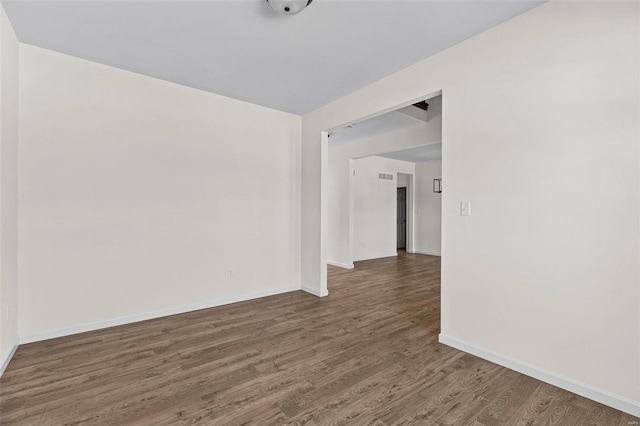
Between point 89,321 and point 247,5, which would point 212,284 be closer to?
point 89,321

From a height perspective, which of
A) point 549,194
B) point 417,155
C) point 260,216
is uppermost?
point 417,155

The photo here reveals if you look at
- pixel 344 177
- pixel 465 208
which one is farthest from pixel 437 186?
pixel 465 208

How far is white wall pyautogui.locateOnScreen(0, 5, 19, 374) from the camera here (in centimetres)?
229

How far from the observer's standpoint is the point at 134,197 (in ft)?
11.0

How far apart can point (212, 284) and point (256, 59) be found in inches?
109

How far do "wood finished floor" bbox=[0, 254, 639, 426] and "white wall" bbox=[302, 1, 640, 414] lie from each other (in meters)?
0.29

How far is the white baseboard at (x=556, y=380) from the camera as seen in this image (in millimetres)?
1863

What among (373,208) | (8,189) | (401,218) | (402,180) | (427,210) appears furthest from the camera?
(401,218)

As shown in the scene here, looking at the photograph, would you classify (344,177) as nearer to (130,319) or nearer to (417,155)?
(417,155)

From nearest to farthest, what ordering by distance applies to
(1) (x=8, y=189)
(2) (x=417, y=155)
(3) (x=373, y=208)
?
(1) (x=8, y=189)
(2) (x=417, y=155)
(3) (x=373, y=208)

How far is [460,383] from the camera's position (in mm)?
2154

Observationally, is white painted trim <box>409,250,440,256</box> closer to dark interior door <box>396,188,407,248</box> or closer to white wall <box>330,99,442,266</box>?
dark interior door <box>396,188,407,248</box>

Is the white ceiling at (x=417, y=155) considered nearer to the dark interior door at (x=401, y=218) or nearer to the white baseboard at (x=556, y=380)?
the dark interior door at (x=401, y=218)

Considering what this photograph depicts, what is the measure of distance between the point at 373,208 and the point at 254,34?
5.87 m
